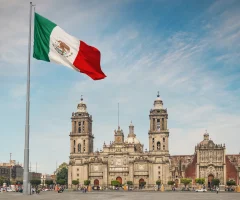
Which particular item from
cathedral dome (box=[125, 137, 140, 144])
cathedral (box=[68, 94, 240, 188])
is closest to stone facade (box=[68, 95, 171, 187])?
cathedral (box=[68, 94, 240, 188])

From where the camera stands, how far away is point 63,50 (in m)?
17.8

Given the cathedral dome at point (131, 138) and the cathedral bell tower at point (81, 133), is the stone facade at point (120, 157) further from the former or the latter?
the cathedral dome at point (131, 138)

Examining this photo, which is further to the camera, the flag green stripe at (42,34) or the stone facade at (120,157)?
the stone facade at (120,157)

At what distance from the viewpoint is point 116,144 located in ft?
348

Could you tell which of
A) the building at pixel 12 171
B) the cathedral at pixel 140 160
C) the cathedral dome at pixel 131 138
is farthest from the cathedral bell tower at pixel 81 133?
the building at pixel 12 171

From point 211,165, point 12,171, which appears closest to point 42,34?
point 211,165

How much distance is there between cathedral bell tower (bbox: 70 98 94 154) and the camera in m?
108

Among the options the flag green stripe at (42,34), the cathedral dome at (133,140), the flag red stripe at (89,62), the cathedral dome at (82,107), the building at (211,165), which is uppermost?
the cathedral dome at (82,107)

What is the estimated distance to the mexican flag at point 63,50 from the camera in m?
17.3

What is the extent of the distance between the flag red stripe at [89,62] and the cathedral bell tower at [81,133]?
295 ft

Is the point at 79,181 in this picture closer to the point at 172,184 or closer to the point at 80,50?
the point at 172,184

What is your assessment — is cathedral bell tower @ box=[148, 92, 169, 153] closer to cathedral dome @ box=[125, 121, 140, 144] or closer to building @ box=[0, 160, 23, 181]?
cathedral dome @ box=[125, 121, 140, 144]

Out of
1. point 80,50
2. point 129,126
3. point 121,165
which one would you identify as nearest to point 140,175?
point 121,165

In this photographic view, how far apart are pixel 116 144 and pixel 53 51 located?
89470 millimetres
